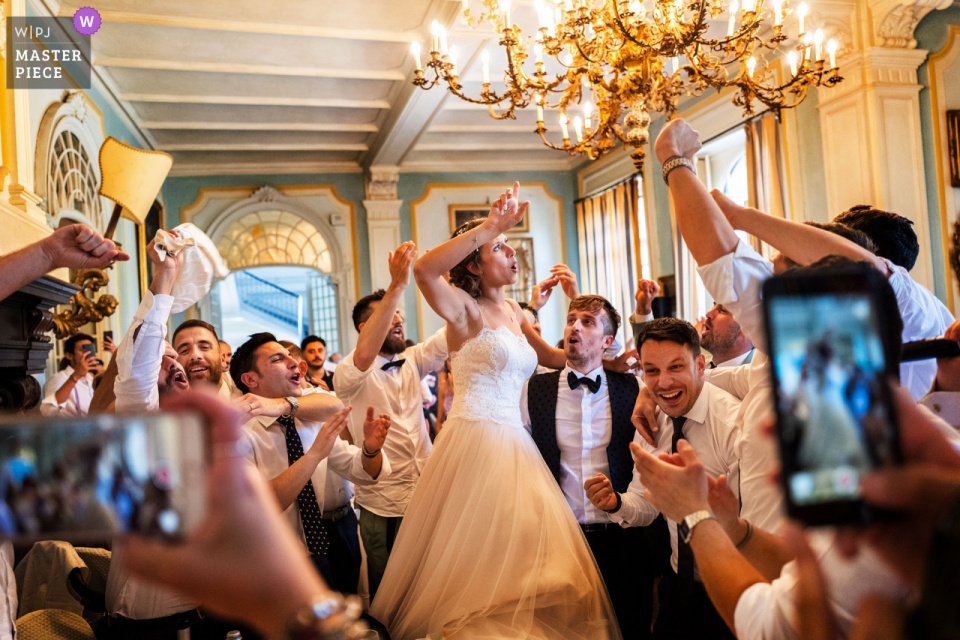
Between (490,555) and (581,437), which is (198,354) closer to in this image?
(490,555)

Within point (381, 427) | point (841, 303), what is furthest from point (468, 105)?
point (841, 303)

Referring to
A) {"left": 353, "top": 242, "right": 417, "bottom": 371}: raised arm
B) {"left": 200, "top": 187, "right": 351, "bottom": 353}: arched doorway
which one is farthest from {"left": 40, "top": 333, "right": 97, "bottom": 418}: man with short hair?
{"left": 200, "top": 187, "right": 351, "bottom": 353}: arched doorway

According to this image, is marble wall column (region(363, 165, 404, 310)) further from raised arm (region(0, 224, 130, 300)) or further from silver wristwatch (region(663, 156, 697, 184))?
silver wristwatch (region(663, 156, 697, 184))

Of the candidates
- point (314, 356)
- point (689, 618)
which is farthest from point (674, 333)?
point (314, 356)

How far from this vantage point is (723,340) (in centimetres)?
298

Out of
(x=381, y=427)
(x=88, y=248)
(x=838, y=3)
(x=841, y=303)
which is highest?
(x=838, y=3)

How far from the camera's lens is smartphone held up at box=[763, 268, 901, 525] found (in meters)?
0.38

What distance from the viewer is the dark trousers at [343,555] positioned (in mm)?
2463

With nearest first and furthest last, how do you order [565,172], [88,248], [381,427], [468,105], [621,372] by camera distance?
[88,248] → [381,427] → [621,372] → [468,105] → [565,172]

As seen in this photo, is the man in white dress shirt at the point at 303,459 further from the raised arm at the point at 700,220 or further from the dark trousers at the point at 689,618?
the raised arm at the point at 700,220

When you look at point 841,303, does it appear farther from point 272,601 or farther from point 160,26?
point 160,26

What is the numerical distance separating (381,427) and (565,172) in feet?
27.2

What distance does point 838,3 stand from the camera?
15.8 ft

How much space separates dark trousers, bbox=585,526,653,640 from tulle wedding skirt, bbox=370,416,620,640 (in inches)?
13.3
